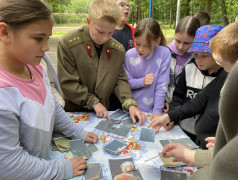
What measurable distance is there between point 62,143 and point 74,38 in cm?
99

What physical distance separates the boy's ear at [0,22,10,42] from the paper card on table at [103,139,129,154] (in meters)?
0.84

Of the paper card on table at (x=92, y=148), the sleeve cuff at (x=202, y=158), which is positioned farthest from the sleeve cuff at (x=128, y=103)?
the sleeve cuff at (x=202, y=158)

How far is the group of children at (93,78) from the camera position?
94 cm

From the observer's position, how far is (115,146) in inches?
52.6

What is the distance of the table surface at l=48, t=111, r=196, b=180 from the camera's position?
1.15 m

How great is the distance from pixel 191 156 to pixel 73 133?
78cm

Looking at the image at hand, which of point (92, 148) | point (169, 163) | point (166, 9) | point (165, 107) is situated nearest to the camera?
point (169, 163)

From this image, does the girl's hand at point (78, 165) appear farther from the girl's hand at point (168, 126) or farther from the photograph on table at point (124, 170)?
the girl's hand at point (168, 126)

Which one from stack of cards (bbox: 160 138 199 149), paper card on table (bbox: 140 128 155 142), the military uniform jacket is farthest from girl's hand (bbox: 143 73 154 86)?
stack of cards (bbox: 160 138 199 149)

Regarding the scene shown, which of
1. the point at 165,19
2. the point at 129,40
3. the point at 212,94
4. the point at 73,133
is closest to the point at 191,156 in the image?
the point at 212,94

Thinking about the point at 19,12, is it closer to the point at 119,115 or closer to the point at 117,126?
the point at 117,126

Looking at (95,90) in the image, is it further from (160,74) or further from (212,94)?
(212,94)

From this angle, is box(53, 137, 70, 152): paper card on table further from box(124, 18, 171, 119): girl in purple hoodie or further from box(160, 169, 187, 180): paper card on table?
box(124, 18, 171, 119): girl in purple hoodie

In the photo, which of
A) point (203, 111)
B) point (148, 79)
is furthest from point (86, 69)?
point (203, 111)
